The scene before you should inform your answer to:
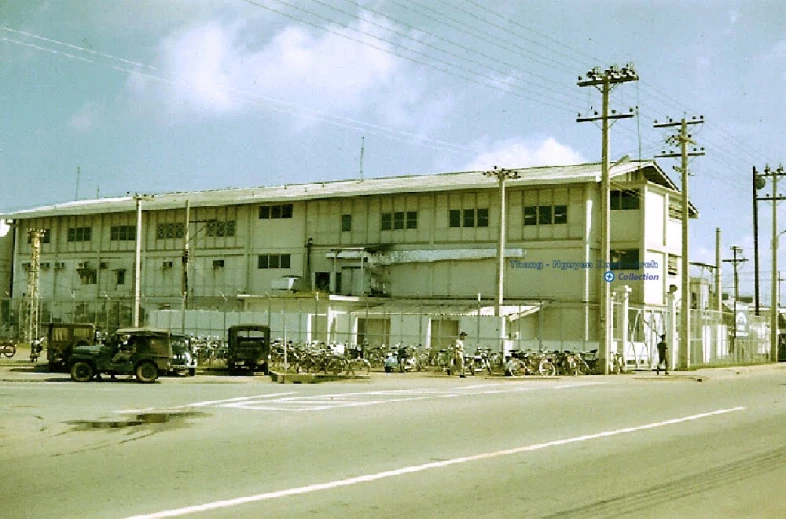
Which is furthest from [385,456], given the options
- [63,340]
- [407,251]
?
[407,251]

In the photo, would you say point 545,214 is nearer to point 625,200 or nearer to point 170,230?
point 625,200

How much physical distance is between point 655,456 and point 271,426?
6593mm

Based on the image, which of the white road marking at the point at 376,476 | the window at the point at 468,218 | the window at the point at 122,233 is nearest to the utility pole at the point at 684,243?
the window at the point at 468,218

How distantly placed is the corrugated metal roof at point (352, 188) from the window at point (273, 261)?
3.53 metres

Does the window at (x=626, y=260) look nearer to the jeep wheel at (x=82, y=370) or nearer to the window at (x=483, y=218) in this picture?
the window at (x=483, y=218)

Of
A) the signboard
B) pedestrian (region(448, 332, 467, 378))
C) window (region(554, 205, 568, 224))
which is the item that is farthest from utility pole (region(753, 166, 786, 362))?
pedestrian (region(448, 332, 467, 378))

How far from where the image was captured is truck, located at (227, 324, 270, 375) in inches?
1294

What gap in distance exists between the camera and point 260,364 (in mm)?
32969

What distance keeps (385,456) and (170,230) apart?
51796mm

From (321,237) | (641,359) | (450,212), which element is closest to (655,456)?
(641,359)

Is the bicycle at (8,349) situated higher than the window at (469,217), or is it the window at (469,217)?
the window at (469,217)

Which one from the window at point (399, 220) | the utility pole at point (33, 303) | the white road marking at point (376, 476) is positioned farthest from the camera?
the window at point (399, 220)

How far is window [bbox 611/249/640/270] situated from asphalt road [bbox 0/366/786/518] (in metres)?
26.9

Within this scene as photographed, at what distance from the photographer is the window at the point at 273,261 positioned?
57062mm
